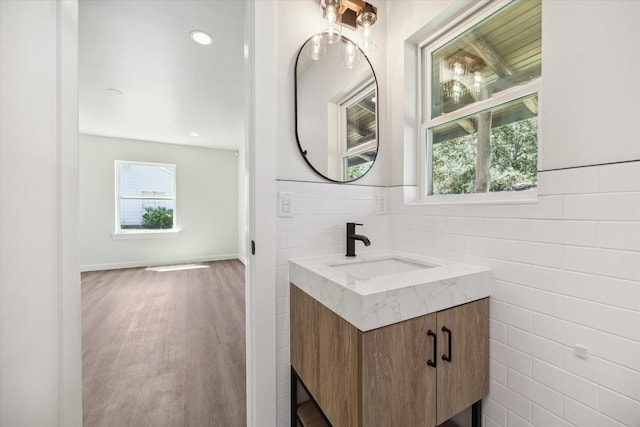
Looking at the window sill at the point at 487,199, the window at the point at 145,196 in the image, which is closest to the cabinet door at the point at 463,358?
the window sill at the point at 487,199

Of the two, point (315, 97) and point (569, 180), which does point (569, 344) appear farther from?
point (315, 97)

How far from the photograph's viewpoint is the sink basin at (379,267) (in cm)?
129

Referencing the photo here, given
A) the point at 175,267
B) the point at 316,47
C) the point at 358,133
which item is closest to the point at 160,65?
the point at 316,47

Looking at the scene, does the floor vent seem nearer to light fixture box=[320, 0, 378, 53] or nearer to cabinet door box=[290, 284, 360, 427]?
cabinet door box=[290, 284, 360, 427]

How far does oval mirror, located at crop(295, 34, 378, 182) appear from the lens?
132cm

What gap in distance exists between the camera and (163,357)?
6.69 feet

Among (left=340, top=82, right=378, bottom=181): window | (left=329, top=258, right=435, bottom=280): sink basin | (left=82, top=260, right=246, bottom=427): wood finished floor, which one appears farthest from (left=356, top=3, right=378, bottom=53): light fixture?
(left=82, top=260, right=246, bottom=427): wood finished floor

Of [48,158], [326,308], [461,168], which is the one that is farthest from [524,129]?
[48,158]

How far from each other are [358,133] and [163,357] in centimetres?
231

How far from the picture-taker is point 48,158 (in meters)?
0.92

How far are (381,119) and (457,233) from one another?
2.70 feet

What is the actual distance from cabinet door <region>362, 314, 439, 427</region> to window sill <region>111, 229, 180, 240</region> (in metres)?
5.63

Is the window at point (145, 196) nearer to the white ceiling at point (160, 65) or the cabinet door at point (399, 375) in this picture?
the white ceiling at point (160, 65)

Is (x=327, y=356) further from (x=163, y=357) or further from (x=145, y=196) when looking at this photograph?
(x=145, y=196)
